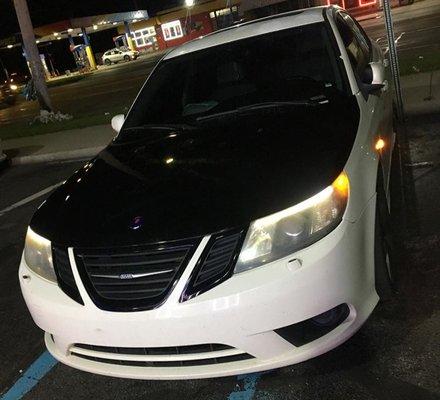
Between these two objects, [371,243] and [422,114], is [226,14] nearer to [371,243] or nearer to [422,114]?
[422,114]

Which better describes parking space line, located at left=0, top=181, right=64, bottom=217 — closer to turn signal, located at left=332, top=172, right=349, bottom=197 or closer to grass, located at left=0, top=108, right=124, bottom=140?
grass, located at left=0, top=108, right=124, bottom=140

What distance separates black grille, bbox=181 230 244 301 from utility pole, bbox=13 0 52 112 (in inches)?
519

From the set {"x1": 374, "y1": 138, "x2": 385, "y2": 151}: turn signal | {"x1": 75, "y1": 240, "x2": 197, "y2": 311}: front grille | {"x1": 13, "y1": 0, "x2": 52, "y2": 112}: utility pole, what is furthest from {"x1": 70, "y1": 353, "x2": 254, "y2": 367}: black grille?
{"x1": 13, "y1": 0, "x2": 52, "y2": 112}: utility pole

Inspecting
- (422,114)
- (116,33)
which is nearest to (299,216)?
(422,114)

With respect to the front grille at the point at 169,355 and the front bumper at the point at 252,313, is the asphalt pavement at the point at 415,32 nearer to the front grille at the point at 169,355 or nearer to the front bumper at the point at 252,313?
the front bumper at the point at 252,313

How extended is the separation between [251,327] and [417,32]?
1599 centimetres

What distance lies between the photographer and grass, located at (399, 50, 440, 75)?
30.4 feet

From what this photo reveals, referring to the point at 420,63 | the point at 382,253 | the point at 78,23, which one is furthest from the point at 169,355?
the point at 78,23

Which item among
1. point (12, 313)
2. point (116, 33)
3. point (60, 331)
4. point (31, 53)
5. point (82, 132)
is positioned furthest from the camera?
point (116, 33)

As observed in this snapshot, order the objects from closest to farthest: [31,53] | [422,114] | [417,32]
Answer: [422,114], [31,53], [417,32]

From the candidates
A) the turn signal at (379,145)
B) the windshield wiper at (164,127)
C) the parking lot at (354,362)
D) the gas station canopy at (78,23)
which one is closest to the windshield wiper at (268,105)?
the windshield wiper at (164,127)

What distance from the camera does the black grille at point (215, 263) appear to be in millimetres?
2188

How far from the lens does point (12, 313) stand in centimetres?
395

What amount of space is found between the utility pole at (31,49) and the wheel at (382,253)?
1283cm
